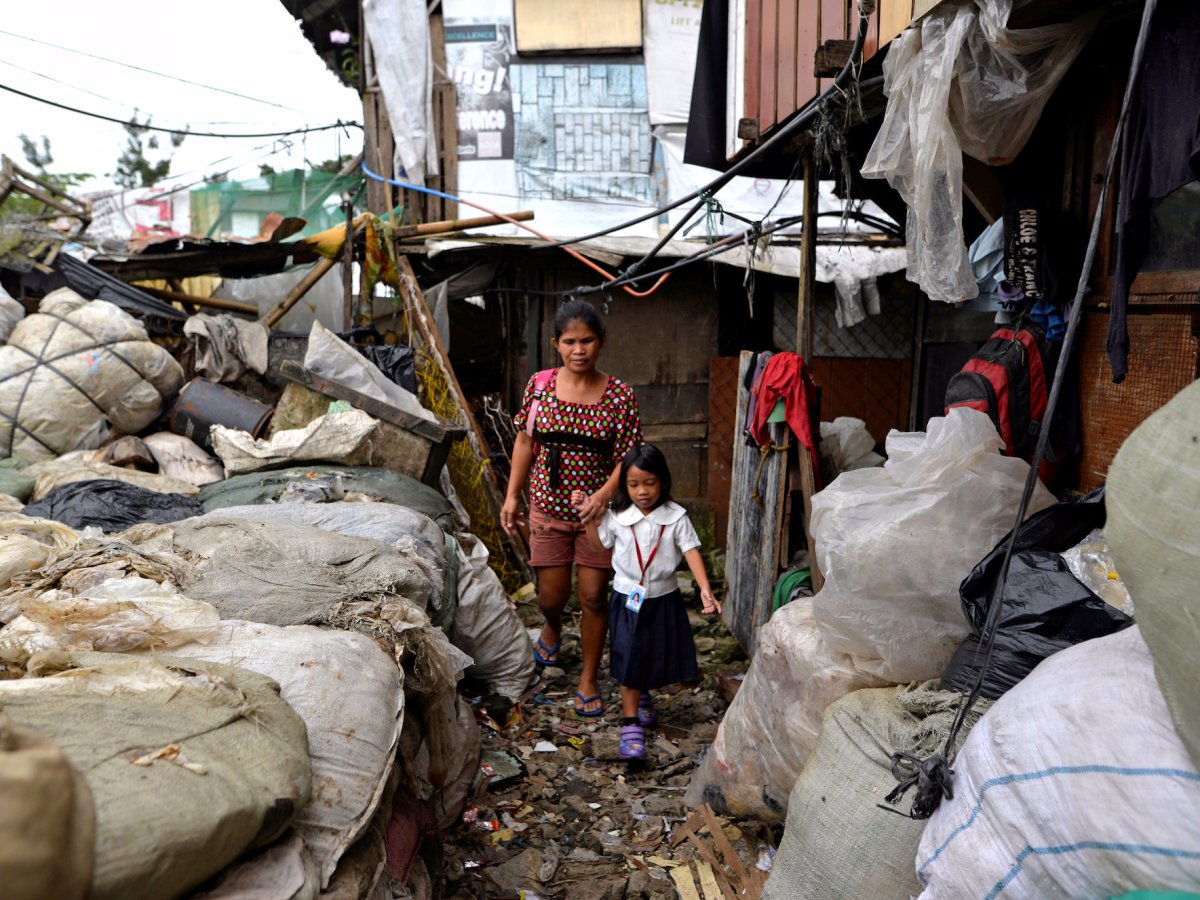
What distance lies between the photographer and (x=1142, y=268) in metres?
3.21

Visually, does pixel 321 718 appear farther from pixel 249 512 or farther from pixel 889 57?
pixel 889 57

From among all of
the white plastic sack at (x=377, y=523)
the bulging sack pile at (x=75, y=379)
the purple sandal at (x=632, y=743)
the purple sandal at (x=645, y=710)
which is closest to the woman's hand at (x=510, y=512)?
the white plastic sack at (x=377, y=523)

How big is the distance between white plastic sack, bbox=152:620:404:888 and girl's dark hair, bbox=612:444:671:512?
1.92 metres

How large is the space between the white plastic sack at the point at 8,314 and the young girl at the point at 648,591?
4.80m

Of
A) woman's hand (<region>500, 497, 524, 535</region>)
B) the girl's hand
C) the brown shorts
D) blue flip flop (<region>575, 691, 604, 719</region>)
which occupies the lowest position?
blue flip flop (<region>575, 691, 604, 719</region>)

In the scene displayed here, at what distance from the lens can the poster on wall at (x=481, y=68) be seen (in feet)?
31.9

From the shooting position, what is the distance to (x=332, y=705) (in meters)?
2.19

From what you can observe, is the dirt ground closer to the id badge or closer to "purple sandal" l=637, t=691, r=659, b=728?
"purple sandal" l=637, t=691, r=659, b=728

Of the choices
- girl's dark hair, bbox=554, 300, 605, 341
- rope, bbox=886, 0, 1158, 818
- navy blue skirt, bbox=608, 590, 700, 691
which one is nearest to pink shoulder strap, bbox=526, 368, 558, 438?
girl's dark hair, bbox=554, 300, 605, 341

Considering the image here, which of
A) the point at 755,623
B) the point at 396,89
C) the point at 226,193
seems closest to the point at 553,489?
the point at 755,623

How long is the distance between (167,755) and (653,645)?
113 inches

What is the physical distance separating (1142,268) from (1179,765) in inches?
89.7

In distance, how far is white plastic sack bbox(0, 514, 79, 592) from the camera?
2.84m

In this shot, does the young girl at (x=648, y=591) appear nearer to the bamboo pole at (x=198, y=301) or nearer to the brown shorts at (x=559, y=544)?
the brown shorts at (x=559, y=544)
